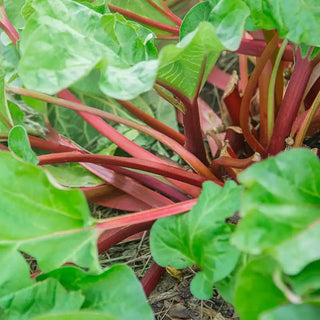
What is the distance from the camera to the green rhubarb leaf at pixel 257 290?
561 mm

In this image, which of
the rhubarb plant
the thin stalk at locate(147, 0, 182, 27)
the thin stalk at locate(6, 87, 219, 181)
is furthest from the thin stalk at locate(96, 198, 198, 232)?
the thin stalk at locate(147, 0, 182, 27)

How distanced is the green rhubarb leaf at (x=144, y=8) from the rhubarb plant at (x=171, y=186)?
0.06m

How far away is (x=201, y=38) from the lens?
2.23 ft

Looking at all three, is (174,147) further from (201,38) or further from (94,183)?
(201,38)

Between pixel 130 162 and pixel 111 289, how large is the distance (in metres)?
0.29

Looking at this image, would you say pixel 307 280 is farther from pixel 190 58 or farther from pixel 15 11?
pixel 15 11

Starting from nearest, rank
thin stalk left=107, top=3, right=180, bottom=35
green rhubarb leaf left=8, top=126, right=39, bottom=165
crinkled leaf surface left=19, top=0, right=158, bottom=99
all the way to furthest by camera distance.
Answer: crinkled leaf surface left=19, top=0, right=158, bottom=99
green rhubarb leaf left=8, top=126, right=39, bottom=165
thin stalk left=107, top=3, right=180, bottom=35

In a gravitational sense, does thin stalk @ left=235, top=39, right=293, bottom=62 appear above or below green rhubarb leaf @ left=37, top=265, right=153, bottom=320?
above

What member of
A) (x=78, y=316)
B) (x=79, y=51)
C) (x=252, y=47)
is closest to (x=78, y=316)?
(x=78, y=316)

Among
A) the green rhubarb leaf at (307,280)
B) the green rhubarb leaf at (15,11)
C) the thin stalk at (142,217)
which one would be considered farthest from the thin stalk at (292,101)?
the green rhubarb leaf at (15,11)

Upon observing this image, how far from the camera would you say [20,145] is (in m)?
0.77

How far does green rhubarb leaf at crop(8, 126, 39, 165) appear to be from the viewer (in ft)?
2.52

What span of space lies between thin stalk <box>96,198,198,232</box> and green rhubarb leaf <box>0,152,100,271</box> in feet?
0.08

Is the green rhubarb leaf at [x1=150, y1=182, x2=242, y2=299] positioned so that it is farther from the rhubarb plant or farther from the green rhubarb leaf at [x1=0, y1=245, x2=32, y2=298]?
the green rhubarb leaf at [x1=0, y1=245, x2=32, y2=298]
